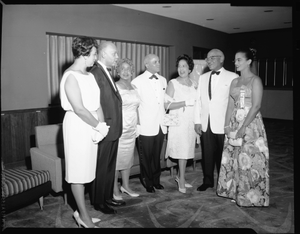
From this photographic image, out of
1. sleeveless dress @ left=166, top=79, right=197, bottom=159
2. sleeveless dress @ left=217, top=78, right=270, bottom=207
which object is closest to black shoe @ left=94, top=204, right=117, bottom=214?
sleeveless dress @ left=166, top=79, right=197, bottom=159

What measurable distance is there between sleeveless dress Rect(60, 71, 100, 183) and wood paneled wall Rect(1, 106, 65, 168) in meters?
2.73

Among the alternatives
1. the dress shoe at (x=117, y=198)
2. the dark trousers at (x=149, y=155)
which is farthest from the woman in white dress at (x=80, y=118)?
the dark trousers at (x=149, y=155)

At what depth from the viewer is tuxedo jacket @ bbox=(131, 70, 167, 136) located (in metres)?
3.94

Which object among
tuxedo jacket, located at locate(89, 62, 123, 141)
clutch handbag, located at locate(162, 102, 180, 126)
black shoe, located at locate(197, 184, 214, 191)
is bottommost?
black shoe, located at locate(197, 184, 214, 191)

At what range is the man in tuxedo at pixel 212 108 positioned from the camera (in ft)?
13.0

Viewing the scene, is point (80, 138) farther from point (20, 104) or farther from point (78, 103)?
point (20, 104)

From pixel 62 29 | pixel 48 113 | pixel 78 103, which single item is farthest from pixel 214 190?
pixel 62 29

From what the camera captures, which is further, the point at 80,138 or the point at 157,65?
the point at 157,65

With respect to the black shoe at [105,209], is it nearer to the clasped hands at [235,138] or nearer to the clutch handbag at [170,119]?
the clutch handbag at [170,119]

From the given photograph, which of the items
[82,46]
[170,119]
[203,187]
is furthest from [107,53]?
[203,187]

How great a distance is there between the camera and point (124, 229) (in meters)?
3.07

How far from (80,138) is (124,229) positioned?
0.97 meters

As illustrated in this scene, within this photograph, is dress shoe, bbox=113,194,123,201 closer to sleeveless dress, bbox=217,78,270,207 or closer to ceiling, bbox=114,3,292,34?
sleeveless dress, bbox=217,78,270,207

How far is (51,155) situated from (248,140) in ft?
7.24
